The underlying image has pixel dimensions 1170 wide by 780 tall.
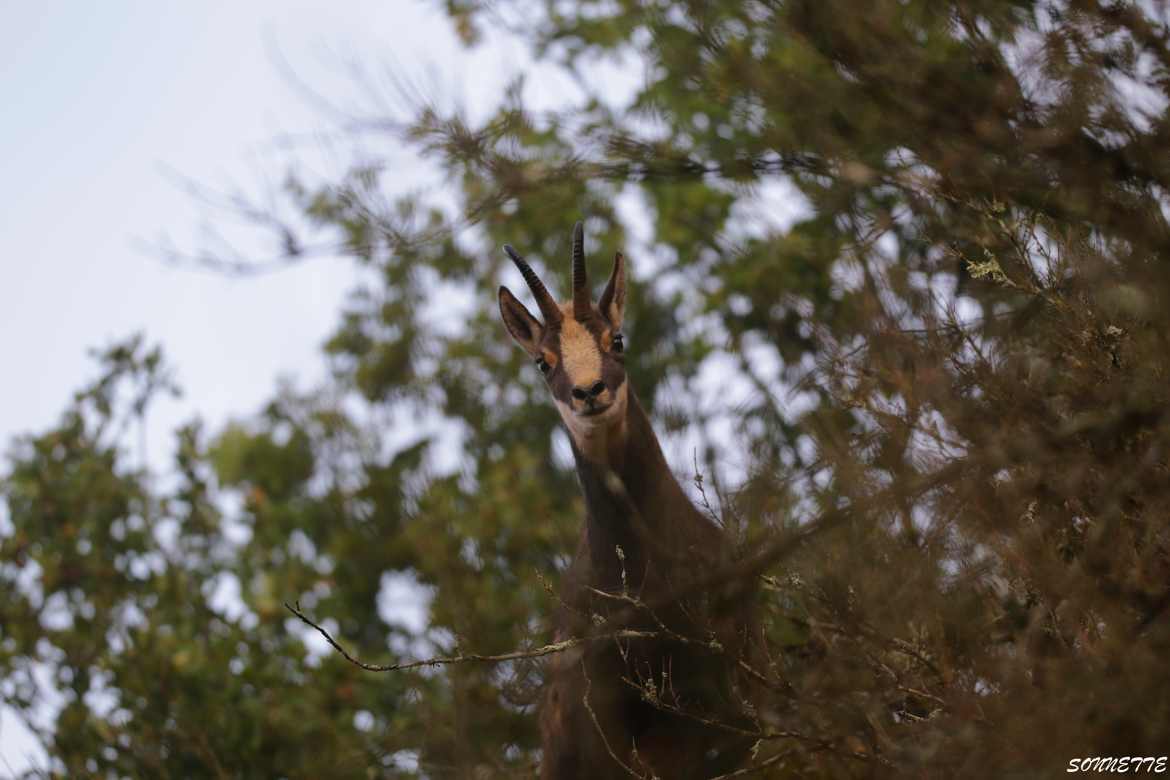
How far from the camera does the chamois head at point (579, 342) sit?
7.24 meters

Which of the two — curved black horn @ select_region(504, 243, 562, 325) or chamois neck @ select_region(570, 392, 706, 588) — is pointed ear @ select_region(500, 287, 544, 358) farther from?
chamois neck @ select_region(570, 392, 706, 588)

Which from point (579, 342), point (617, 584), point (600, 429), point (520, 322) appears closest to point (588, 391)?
point (600, 429)

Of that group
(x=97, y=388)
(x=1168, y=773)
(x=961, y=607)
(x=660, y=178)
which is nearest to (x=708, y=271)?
(x=97, y=388)

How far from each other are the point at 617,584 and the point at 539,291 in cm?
198

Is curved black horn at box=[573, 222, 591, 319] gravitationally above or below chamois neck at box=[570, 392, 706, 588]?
above

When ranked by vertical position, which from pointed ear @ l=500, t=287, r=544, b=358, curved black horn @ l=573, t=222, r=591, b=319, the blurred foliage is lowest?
the blurred foliage

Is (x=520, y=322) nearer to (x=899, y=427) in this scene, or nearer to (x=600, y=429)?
(x=600, y=429)

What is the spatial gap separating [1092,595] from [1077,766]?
0.51m

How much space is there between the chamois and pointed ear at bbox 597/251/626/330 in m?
0.01

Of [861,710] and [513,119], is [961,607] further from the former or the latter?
[513,119]

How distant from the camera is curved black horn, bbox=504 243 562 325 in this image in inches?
312

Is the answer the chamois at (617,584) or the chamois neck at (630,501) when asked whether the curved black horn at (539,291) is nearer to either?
the chamois at (617,584)

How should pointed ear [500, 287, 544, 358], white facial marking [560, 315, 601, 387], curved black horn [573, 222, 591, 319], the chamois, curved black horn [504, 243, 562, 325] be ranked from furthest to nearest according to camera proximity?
1. pointed ear [500, 287, 544, 358]
2. curved black horn [504, 243, 562, 325]
3. curved black horn [573, 222, 591, 319]
4. white facial marking [560, 315, 601, 387]
5. the chamois

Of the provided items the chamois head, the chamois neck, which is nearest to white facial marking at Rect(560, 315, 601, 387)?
the chamois head
